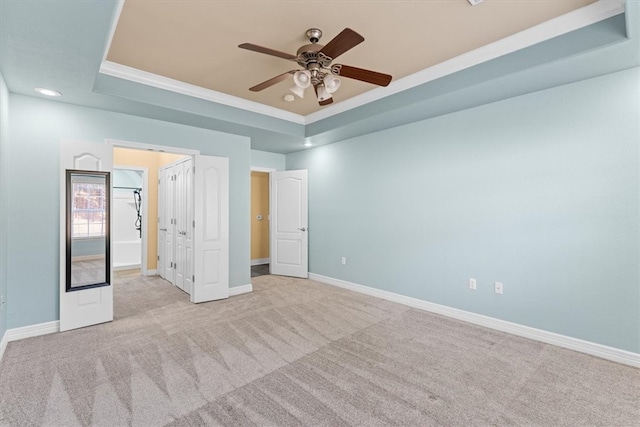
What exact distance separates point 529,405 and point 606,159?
227 centimetres

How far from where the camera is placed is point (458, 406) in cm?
203

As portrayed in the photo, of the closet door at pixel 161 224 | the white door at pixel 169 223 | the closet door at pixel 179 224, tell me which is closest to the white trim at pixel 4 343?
the closet door at pixel 179 224

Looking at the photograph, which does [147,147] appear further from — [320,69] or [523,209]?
[523,209]

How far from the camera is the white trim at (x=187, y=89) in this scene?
3135 mm

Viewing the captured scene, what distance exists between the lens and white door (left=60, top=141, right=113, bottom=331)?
10.6 ft

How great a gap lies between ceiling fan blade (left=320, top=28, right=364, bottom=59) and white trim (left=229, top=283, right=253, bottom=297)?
363 centimetres

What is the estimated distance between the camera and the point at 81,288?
3318 mm

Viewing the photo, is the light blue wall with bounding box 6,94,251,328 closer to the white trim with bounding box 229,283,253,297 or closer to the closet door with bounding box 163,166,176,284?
the closet door with bounding box 163,166,176,284

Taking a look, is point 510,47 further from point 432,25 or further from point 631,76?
point 631,76

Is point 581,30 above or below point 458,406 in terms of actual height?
above

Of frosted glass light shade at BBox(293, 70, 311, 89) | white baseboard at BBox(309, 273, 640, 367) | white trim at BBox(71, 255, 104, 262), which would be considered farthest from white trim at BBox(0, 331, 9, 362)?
white baseboard at BBox(309, 273, 640, 367)

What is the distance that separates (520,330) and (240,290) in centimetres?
374

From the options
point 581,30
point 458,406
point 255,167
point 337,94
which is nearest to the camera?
point 458,406

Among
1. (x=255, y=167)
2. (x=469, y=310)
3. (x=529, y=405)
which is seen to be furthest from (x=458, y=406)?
(x=255, y=167)
